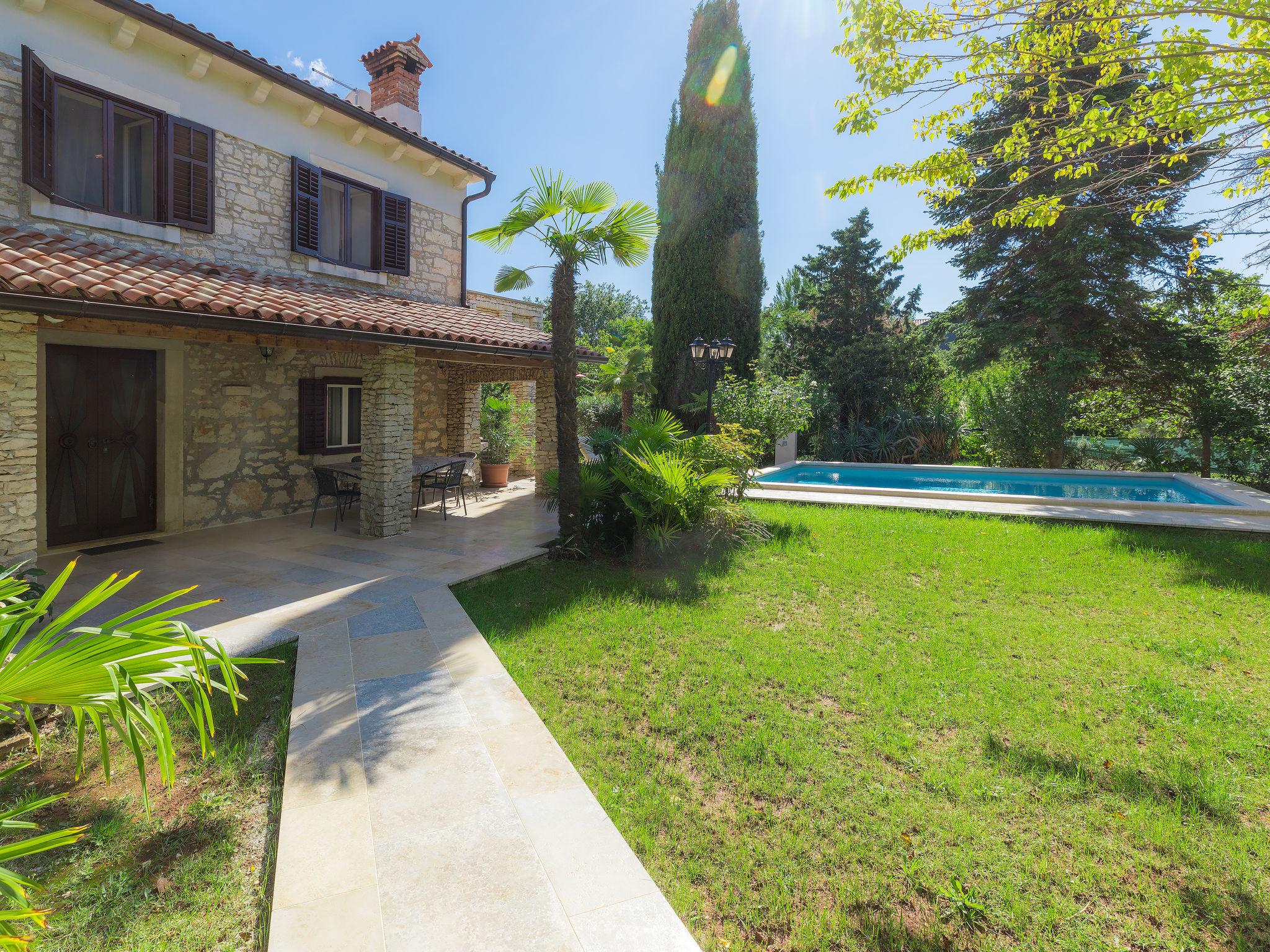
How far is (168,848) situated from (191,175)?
853cm

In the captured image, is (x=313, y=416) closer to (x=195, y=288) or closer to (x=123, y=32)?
(x=195, y=288)

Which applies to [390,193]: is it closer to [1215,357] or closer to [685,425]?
[685,425]

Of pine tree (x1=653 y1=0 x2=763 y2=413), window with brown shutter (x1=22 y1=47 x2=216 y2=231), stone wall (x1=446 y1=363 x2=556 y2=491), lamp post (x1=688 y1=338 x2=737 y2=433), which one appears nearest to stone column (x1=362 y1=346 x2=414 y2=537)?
window with brown shutter (x1=22 y1=47 x2=216 y2=231)

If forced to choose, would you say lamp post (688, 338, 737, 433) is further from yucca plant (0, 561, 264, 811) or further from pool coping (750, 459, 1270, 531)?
yucca plant (0, 561, 264, 811)

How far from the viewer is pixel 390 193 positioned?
10930 millimetres

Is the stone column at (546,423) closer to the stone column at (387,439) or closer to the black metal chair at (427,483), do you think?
the black metal chair at (427,483)

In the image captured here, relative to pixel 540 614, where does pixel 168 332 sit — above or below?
above

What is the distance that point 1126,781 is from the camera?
338cm

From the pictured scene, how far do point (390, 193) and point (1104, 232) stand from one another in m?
15.3

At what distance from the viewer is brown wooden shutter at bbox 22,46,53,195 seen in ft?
21.9

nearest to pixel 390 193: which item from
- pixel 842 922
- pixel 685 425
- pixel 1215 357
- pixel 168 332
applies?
pixel 168 332

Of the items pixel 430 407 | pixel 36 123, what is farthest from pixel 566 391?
pixel 36 123

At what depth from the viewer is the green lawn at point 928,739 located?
8.62 ft

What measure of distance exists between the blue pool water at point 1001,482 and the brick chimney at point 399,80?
974 cm
